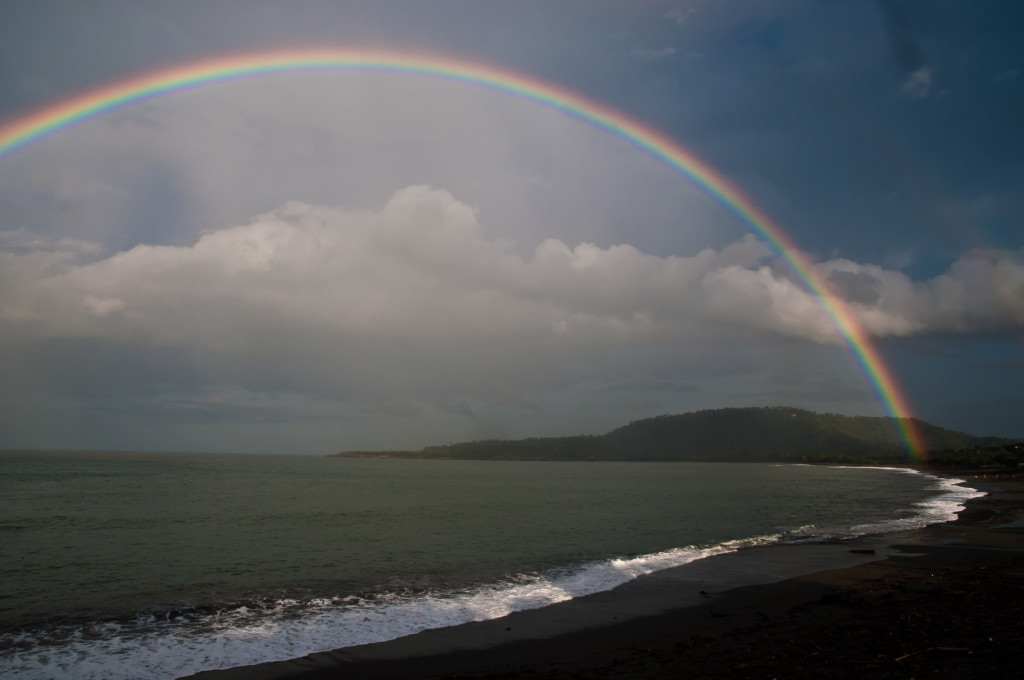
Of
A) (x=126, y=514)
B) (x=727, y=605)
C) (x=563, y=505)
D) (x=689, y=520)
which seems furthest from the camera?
(x=563, y=505)

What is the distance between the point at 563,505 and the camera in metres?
56.6

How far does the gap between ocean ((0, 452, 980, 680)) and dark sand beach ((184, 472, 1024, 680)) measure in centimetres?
150

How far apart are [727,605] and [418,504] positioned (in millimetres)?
43768

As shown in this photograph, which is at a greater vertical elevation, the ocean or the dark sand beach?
the dark sand beach

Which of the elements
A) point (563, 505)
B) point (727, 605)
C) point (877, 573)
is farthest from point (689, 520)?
point (727, 605)

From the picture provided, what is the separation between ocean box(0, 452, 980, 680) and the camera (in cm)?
1495

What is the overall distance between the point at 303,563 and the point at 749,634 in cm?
1950

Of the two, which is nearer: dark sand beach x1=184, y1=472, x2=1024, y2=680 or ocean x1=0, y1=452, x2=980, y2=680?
dark sand beach x1=184, y1=472, x2=1024, y2=680

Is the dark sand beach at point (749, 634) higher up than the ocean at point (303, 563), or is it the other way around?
the dark sand beach at point (749, 634)

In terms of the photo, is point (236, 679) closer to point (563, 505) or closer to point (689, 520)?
point (689, 520)

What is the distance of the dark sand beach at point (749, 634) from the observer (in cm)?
1113

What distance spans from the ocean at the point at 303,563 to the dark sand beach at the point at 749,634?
59.0 inches

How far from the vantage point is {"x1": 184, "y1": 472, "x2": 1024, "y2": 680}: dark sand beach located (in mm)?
11133

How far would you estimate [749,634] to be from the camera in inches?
541
